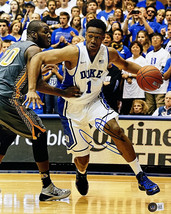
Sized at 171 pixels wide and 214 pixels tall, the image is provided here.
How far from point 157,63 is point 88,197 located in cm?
345

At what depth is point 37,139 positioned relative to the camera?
4.57m

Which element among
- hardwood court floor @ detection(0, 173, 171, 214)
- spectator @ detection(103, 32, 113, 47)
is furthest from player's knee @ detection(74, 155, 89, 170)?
spectator @ detection(103, 32, 113, 47)

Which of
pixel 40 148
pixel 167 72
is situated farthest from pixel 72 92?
pixel 167 72

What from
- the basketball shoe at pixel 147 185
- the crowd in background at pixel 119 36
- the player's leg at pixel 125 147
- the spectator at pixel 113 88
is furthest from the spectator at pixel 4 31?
the basketball shoe at pixel 147 185

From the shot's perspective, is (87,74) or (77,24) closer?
(87,74)

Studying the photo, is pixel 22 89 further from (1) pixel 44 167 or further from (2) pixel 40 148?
(1) pixel 44 167

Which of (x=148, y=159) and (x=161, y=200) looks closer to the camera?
(x=161, y=200)

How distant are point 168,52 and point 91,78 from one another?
337cm

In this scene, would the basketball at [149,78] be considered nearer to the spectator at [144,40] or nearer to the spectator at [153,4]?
the spectator at [144,40]

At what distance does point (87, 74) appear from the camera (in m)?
4.63

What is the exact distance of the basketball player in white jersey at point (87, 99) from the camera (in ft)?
14.5

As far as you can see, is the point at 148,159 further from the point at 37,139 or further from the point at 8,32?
the point at 8,32

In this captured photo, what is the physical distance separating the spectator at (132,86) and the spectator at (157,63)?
14 centimetres

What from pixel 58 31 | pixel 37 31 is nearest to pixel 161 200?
pixel 37 31
